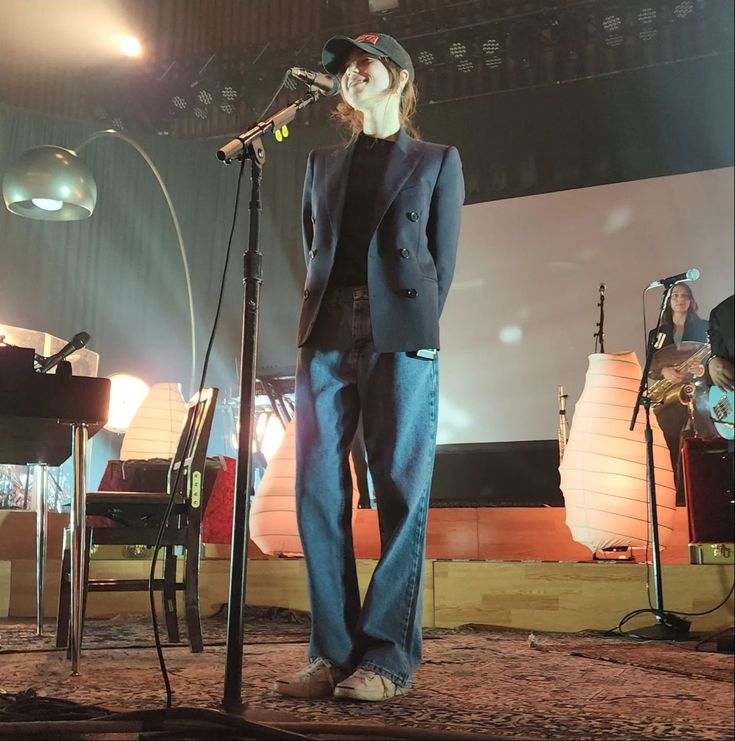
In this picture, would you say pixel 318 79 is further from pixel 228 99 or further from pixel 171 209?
pixel 171 209

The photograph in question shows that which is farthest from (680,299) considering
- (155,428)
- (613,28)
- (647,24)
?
(155,428)

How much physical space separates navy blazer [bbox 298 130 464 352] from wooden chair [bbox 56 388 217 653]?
829 mm

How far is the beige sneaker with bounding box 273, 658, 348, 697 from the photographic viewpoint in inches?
48.1

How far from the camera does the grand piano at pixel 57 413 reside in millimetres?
1296

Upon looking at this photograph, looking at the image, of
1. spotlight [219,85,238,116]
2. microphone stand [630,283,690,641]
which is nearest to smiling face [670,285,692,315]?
microphone stand [630,283,690,641]

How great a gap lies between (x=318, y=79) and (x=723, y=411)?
2.68ft

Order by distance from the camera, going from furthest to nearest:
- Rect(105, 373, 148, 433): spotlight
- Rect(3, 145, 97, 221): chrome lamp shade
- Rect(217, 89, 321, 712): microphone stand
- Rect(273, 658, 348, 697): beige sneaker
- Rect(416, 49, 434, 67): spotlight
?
Rect(105, 373, 148, 433): spotlight → Rect(416, 49, 434, 67): spotlight → Rect(3, 145, 97, 221): chrome lamp shade → Rect(273, 658, 348, 697): beige sneaker → Rect(217, 89, 321, 712): microphone stand

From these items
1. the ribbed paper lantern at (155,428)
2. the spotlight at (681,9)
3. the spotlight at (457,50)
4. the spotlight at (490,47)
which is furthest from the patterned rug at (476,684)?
the spotlight at (490,47)

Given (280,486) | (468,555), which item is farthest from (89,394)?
(468,555)

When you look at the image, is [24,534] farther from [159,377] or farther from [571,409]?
[571,409]

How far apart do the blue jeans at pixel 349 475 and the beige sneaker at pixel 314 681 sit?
0.02m

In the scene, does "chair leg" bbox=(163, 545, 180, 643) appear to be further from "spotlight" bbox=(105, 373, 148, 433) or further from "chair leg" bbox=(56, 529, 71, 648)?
"spotlight" bbox=(105, 373, 148, 433)

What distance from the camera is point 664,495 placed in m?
2.42

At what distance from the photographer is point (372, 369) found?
1.30 meters
